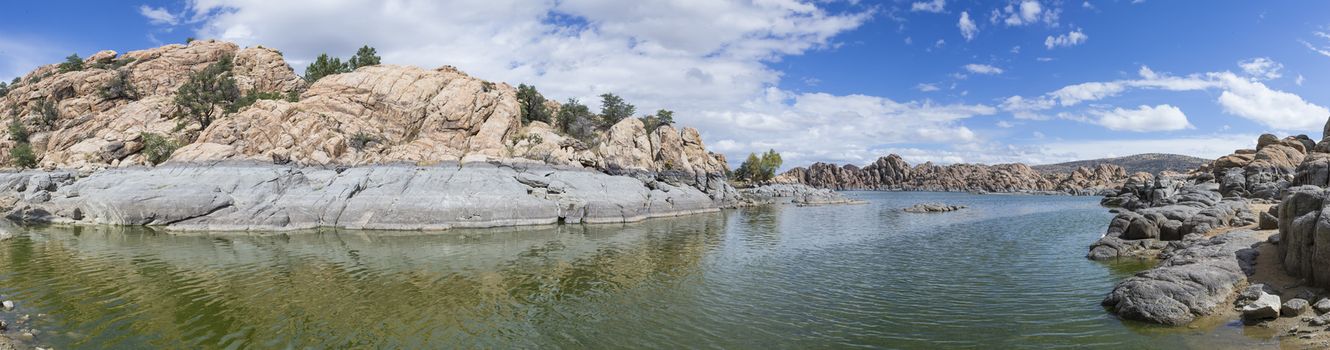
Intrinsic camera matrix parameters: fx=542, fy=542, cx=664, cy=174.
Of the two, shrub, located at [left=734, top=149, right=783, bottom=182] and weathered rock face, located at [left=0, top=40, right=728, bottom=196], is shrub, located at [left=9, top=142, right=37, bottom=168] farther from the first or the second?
shrub, located at [left=734, top=149, right=783, bottom=182]

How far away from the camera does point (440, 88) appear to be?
7838 centimetres

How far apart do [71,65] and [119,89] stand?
87.2 feet

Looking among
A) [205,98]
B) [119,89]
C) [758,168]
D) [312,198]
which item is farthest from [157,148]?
[758,168]

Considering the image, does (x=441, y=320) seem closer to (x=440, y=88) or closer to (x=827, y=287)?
(x=827, y=287)

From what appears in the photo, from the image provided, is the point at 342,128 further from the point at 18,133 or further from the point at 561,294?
the point at 18,133

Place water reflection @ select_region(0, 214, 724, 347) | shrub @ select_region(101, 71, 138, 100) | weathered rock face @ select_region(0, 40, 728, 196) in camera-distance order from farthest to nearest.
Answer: shrub @ select_region(101, 71, 138, 100), weathered rock face @ select_region(0, 40, 728, 196), water reflection @ select_region(0, 214, 724, 347)

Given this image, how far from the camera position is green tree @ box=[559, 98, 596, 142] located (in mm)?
97869

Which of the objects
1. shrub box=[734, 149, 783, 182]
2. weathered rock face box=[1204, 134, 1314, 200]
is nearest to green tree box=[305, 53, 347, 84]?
shrub box=[734, 149, 783, 182]

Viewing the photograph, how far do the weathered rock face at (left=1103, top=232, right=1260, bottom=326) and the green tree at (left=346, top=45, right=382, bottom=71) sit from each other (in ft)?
342

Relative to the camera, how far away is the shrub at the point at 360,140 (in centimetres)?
6375

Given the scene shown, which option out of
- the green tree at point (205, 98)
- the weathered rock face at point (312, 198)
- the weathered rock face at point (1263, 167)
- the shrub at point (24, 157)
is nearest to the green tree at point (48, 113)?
the shrub at point (24, 157)

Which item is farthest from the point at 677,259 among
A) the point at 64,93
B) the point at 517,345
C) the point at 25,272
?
the point at 64,93

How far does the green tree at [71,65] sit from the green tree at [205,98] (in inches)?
2006

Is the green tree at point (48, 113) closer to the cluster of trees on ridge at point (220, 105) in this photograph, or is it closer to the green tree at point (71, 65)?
the cluster of trees on ridge at point (220, 105)
